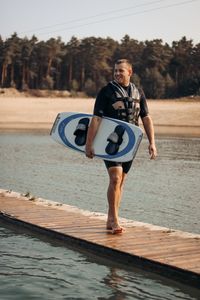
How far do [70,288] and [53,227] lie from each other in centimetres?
234

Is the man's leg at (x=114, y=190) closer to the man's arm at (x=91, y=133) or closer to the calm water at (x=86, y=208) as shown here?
the man's arm at (x=91, y=133)

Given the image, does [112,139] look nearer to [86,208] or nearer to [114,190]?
[114,190]

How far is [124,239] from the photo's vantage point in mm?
7141

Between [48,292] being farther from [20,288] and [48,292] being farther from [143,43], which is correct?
[143,43]

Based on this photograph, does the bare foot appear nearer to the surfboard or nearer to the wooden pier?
the wooden pier

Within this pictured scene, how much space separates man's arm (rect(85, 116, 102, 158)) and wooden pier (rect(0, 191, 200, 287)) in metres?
1.08

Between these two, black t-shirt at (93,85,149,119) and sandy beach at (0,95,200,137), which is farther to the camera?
sandy beach at (0,95,200,137)

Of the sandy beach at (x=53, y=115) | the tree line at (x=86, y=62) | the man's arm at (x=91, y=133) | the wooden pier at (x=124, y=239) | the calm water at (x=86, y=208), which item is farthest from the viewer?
the tree line at (x=86, y=62)

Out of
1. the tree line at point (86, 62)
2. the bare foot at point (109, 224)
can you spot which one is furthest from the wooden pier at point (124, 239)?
the tree line at point (86, 62)

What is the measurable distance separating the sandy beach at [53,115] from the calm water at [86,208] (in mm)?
17984

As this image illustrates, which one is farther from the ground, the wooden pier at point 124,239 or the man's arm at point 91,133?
the man's arm at point 91,133

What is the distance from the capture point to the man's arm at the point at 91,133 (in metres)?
7.15

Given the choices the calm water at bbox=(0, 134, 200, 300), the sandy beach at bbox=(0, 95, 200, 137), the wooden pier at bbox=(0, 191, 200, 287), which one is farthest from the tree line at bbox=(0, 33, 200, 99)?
the wooden pier at bbox=(0, 191, 200, 287)

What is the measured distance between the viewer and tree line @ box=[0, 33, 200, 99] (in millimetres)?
103500
